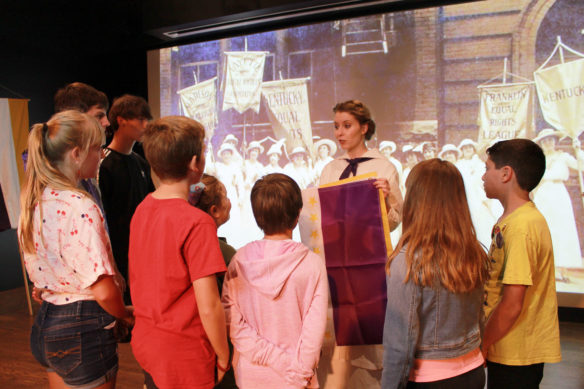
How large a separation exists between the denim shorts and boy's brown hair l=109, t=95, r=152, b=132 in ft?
4.71

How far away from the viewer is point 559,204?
4.29 metres

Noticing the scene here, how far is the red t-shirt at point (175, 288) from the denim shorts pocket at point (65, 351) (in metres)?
0.21

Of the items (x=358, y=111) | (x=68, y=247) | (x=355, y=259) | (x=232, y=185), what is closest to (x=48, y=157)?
(x=68, y=247)

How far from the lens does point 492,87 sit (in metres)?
4.60

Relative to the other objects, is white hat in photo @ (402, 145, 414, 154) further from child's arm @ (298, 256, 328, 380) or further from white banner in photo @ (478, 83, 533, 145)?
child's arm @ (298, 256, 328, 380)

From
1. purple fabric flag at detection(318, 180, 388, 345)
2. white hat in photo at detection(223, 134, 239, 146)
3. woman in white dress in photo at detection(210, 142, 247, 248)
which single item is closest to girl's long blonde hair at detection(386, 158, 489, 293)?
purple fabric flag at detection(318, 180, 388, 345)

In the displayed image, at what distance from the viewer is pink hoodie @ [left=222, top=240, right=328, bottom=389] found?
1.53 meters

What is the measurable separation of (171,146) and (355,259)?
3.64 ft

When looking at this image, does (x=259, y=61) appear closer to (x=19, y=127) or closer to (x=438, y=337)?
(x=19, y=127)

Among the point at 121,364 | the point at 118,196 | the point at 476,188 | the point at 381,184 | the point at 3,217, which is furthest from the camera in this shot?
the point at 3,217

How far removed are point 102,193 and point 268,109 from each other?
362 centimetres

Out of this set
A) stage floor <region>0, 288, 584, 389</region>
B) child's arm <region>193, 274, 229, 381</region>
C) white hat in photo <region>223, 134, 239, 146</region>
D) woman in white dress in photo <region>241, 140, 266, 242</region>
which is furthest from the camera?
white hat in photo <region>223, 134, 239, 146</region>

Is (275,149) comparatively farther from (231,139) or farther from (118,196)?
(118,196)

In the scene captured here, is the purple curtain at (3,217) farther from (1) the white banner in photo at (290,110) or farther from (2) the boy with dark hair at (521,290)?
(2) the boy with dark hair at (521,290)
